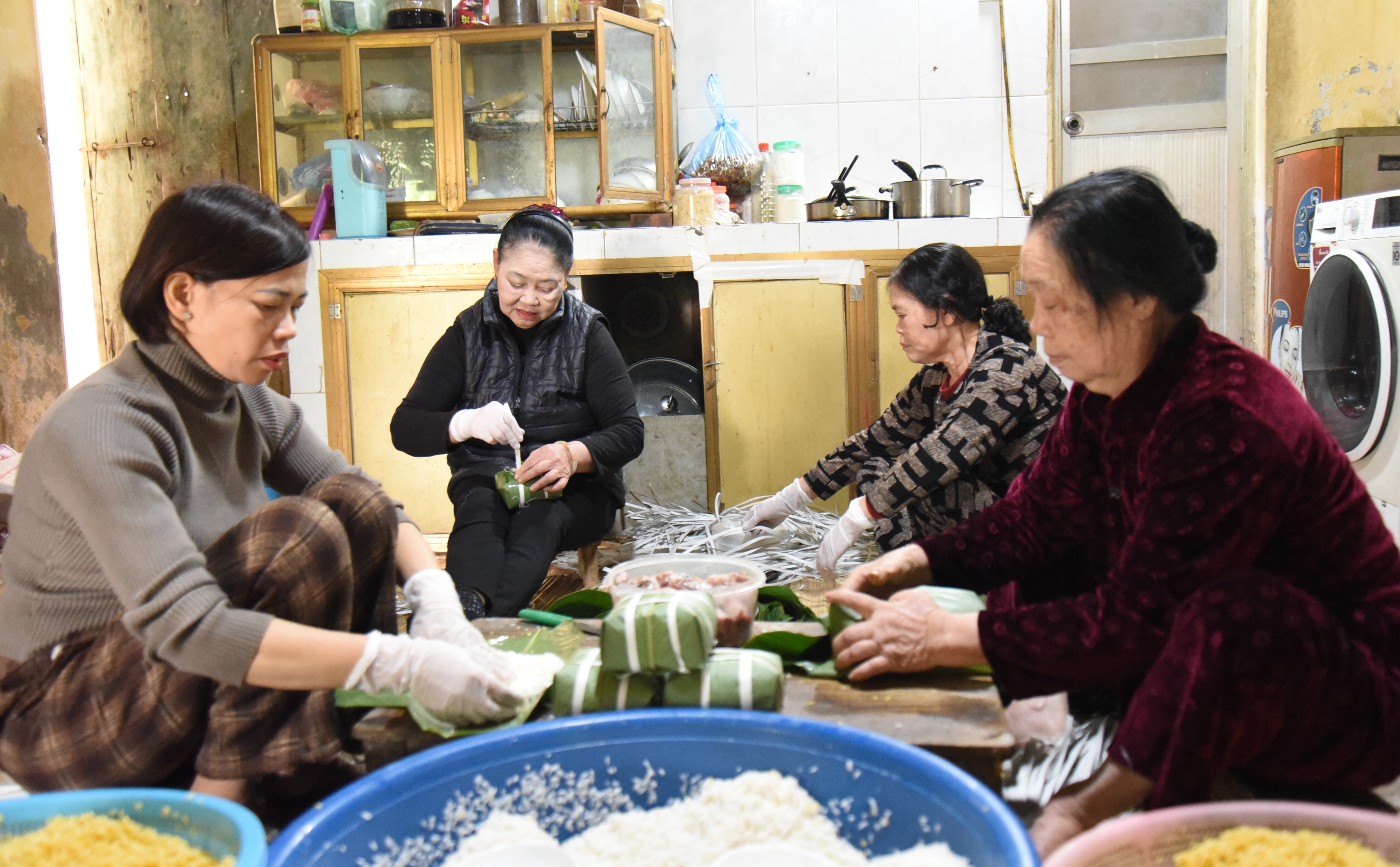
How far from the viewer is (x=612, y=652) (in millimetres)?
1105

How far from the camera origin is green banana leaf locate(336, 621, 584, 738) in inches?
45.5

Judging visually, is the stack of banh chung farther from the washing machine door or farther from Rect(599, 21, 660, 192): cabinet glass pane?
Rect(599, 21, 660, 192): cabinet glass pane

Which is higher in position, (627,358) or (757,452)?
(627,358)

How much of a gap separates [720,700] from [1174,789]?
0.47m

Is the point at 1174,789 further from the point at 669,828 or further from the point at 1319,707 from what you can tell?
the point at 669,828

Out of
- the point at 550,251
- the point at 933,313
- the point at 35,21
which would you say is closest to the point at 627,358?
the point at 550,251

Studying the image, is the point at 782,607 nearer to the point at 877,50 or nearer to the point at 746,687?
the point at 746,687

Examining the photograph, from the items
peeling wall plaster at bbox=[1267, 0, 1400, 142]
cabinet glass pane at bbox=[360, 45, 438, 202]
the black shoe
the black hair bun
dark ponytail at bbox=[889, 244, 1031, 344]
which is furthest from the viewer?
cabinet glass pane at bbox=[360, 45, 438, 202]

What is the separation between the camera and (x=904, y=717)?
1140 mm

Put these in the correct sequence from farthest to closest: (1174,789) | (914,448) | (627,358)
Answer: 1. (627,358)
2. (914,448)
3. (1174,789)

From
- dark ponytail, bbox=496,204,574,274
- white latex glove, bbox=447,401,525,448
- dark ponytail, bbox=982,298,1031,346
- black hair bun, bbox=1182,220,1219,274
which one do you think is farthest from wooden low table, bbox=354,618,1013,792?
dark ponytail, bbox=496,204,574,274

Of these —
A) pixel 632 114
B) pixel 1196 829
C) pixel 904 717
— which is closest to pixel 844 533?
pixel 904 717

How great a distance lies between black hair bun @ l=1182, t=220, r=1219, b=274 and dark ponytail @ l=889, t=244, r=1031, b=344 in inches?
40.0

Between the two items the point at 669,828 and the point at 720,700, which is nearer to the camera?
the point at 669,828
